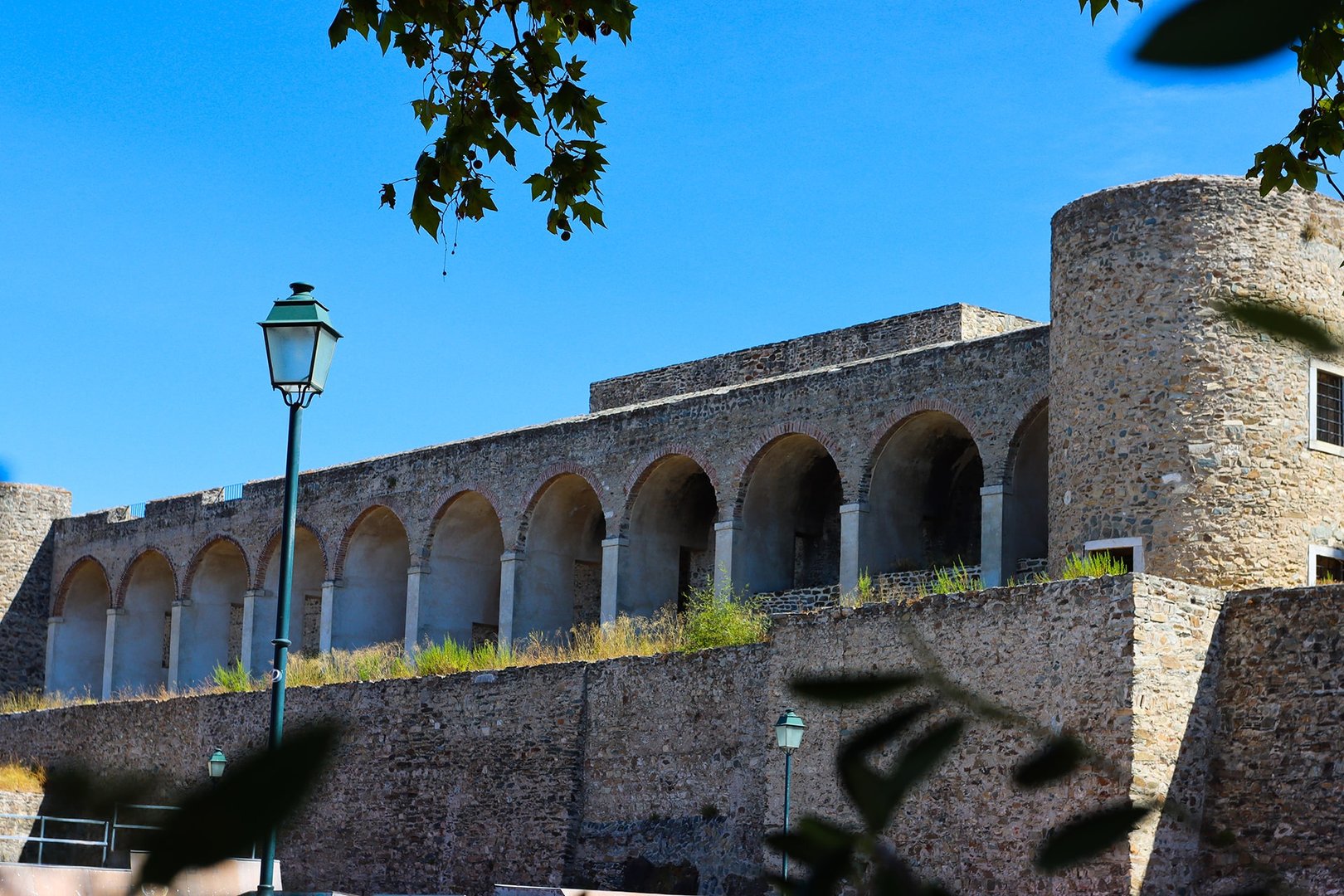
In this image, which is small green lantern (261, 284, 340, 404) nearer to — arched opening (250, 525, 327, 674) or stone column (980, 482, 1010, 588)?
stone column (980, 482, 1010, 588)

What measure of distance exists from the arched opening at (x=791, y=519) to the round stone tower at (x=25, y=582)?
20.1 meters

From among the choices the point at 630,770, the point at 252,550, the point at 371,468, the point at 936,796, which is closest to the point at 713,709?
the point at 630,770

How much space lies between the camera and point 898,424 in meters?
22.8

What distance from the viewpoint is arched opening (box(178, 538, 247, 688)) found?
35.3m

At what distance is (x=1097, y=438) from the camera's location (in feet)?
54.9

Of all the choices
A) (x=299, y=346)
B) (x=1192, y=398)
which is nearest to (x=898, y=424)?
(x=1192, y=398)

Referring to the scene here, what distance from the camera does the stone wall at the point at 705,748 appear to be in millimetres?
13922

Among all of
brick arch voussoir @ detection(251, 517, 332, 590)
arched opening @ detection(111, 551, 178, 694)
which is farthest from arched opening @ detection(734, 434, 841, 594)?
arched opening @ detection(111, 551, 178, 694)

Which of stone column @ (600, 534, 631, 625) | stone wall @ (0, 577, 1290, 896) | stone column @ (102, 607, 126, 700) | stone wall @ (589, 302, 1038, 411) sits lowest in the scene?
stone wall @ (0, 577, 1290, 896)

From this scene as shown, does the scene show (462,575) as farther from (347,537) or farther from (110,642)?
Answer: (110,642)

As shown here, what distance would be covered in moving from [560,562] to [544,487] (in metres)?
1.58

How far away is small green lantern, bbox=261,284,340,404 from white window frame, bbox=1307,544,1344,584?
36.5 ft

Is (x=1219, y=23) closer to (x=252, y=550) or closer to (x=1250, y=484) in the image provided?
(x=1250, y=484)

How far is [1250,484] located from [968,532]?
850cm
